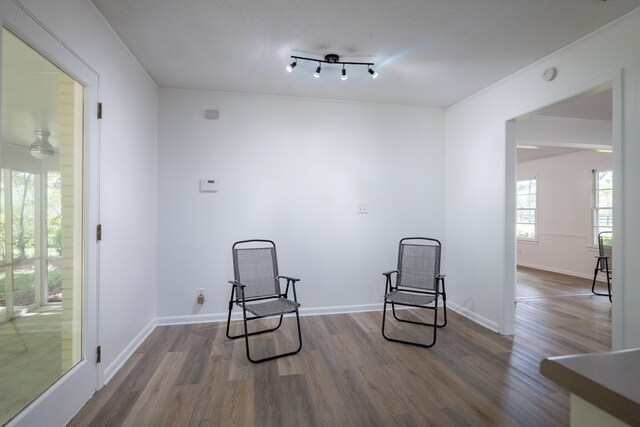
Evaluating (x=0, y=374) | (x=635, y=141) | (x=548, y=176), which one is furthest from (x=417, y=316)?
(x=548, y=176)

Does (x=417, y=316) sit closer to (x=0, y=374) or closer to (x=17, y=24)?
(x=0, y=374)

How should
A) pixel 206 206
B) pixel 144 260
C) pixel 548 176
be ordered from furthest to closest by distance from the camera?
pixel 548 176, pixel 206 206, pixel 144 260

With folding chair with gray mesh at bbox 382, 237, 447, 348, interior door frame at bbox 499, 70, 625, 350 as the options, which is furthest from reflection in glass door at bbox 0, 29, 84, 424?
interior door frame at bbox 499, 70, 625, 350

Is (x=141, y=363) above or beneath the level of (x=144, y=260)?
beneath

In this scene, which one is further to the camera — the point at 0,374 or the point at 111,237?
the point at 111,237

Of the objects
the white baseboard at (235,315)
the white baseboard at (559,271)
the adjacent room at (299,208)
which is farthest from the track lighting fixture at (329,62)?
the white baseboard at (559,271)

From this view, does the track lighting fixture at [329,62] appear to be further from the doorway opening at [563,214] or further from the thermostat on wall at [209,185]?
the doorway opening at [563,214]

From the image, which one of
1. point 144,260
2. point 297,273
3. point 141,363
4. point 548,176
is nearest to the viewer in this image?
point 141,363

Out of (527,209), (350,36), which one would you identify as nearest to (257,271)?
(350,36)

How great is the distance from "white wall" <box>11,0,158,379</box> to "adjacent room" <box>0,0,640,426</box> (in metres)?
0.02

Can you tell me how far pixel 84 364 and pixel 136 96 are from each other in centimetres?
216

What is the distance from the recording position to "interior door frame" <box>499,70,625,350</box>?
81.7 inches

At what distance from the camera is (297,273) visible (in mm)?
3572

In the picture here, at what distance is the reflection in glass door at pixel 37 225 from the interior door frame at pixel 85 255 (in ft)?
0.11
